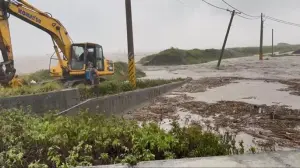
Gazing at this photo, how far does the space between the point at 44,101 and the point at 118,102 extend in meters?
3.87

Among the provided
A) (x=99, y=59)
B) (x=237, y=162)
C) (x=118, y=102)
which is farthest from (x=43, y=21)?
(x=237, y=162)

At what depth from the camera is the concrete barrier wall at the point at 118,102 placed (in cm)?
1018

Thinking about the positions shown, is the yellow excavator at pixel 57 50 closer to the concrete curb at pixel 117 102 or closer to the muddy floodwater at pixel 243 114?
the concrete curb at pixel 117 102

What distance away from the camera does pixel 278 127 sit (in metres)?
9.52

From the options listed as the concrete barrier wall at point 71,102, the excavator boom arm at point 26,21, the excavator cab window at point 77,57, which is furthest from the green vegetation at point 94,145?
the excavator cab window at point 77,57

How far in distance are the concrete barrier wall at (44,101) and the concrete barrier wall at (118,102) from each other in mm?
486

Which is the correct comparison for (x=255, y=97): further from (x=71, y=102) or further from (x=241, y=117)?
(x=71, y=102)

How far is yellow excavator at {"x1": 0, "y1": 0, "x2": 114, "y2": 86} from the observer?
13.3 meters

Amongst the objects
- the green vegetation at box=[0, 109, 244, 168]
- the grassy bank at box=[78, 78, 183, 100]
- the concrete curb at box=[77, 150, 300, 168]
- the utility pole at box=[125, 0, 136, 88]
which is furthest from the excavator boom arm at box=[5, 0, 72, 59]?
the concrete curb at box=[77, 150, 300, 168]

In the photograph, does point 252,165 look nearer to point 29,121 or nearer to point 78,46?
point 29,121

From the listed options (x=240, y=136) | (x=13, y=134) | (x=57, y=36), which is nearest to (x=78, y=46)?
(x=57, y=36)

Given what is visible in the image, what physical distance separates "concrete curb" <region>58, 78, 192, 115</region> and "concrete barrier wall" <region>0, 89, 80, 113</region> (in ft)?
1.56

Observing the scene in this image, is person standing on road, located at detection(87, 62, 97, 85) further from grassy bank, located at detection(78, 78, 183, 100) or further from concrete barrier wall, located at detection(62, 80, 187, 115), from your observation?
concrete barrier wall, located at detection(62, 80, 187, 115)

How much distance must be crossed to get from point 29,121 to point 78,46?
12678 millimetres
